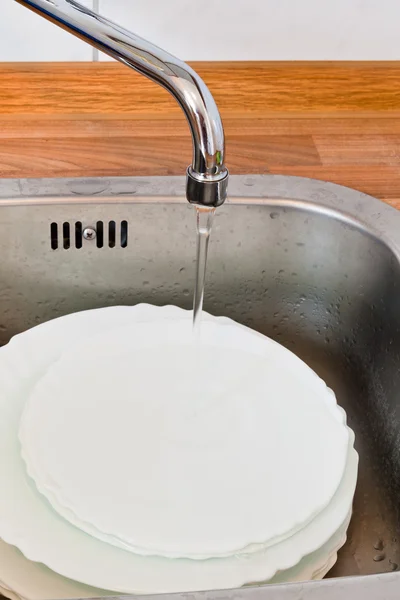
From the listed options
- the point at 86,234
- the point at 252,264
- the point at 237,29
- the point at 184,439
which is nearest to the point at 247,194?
the point at 252,264

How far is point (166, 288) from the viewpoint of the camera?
0.95 metres

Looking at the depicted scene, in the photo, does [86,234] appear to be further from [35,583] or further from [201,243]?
[35,583]

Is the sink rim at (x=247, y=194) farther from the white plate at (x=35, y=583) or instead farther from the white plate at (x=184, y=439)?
the white plate at (x=35, y=583)

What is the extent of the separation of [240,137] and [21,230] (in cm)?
30

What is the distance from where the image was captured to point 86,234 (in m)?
0.91

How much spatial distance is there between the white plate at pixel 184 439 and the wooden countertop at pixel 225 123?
219 mm

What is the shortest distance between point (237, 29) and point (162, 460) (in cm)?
77

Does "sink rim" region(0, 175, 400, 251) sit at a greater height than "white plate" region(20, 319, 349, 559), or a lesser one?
greater

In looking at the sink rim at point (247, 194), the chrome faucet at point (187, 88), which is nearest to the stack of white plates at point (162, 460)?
the sink rim at point (247, 194)

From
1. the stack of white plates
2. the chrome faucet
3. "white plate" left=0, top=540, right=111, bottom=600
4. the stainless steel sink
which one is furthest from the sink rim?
"white plate" left=0, top=540, right=111, bottom=600

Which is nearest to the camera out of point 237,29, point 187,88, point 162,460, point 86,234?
point 187,88

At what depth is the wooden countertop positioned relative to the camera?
37.6 inches

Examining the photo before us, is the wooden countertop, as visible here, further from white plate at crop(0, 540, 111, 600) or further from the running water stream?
white plate at crop(0, 540, 111, 600)

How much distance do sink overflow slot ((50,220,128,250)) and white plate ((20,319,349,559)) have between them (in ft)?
0.37
